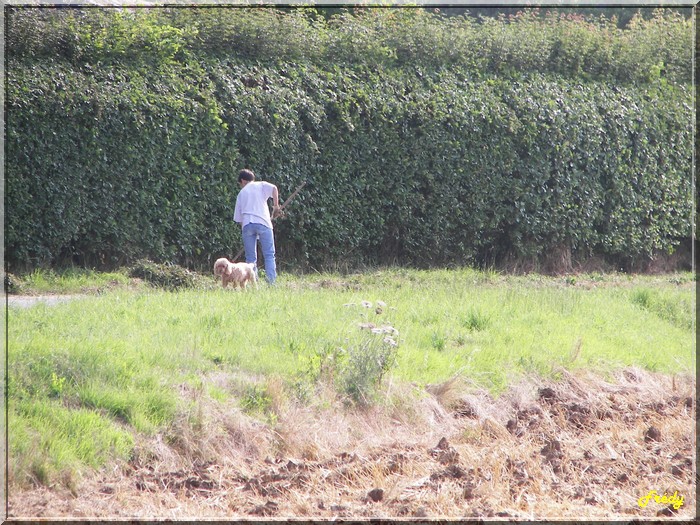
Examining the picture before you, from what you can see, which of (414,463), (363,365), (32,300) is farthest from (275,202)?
(414,463)

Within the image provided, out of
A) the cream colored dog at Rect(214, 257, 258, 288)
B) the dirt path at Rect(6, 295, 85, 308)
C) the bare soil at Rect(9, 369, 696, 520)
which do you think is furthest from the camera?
the cream colored dog at Rect(214, 257, 258, 288)

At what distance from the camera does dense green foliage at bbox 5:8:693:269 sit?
1238 centimetres

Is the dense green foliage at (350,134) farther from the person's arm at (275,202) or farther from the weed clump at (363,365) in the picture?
the weed clump at (363,365)

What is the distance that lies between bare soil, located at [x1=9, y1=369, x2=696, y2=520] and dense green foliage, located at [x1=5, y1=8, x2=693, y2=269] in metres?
6.50

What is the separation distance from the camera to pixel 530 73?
1656 cm

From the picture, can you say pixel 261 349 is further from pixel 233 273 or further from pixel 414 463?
pixel 233 273

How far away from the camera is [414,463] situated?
259 inches

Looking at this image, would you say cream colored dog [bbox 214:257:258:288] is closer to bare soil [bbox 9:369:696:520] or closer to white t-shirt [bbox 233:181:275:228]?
white t-shirt [bbox 233:181:275:228]

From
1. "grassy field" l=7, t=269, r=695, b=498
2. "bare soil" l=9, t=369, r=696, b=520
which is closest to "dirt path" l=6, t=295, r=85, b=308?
"grassy field" l=7, t=269, r=695, b=498

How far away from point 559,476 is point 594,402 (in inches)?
65.7

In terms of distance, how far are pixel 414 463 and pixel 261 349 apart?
76.7 inches

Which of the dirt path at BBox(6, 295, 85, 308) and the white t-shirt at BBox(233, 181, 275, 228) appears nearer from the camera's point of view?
the dirt path at BBox(6, 295, 85, 308)

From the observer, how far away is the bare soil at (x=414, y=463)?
5754mm

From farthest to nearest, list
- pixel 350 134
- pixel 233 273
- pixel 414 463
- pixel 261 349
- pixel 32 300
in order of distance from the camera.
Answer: pixel 350 134, pixel 233 273, pixel 32 300, pixel 261 349, pixel 414 463
